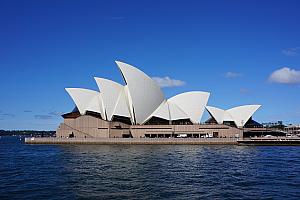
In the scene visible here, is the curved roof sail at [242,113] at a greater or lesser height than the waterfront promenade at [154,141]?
greater

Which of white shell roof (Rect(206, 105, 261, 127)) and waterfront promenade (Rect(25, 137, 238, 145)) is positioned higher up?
white shell roof (Rect(206, 105, 261, 127))

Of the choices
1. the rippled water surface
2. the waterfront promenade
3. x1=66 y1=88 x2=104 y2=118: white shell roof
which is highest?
x1=66 y1=88 x2=104 y2=118: white shell roof

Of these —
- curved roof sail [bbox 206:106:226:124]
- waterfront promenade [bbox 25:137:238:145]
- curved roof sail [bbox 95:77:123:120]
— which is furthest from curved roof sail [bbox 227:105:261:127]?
curved roof sail [bbox 95:77:123:120]

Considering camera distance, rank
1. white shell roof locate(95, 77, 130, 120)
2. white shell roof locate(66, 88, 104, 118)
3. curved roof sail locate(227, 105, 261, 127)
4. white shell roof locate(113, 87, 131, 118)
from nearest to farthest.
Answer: white shell roof locate(95, 77, 130, 120)
white shell roof locate(113, 87, 131, 118)
white shell roof locate(66, 88, 104, 118)
curved roof sail locate(227, 105, 261, 127)

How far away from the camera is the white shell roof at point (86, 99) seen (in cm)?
7456

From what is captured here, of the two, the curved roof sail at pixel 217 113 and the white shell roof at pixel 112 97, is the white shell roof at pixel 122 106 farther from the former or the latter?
the curved roof sail at pixel 217 113

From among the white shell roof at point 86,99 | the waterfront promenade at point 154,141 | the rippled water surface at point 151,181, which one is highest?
the white shell roof at point 86,99

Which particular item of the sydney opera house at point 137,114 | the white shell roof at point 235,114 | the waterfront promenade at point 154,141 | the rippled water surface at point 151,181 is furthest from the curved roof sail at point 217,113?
the rippled water surface at point 151,181

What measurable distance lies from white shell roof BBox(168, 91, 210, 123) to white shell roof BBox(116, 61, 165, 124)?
4307 mm

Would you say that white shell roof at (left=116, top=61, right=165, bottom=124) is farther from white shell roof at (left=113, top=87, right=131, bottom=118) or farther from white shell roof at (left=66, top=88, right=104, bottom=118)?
white shell roof at (left=66, top=88, right=104, bottom=118)

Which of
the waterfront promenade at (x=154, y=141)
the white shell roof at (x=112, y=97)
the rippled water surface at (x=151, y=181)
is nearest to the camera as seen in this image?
the rippled water surface at (x=151, y=181)

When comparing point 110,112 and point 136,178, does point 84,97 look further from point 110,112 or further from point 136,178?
point 136,178

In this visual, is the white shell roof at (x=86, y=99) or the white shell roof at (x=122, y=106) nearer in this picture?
the white shell roof at (x=122, y=106)

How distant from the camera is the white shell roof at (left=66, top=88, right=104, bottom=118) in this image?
2936 inches
